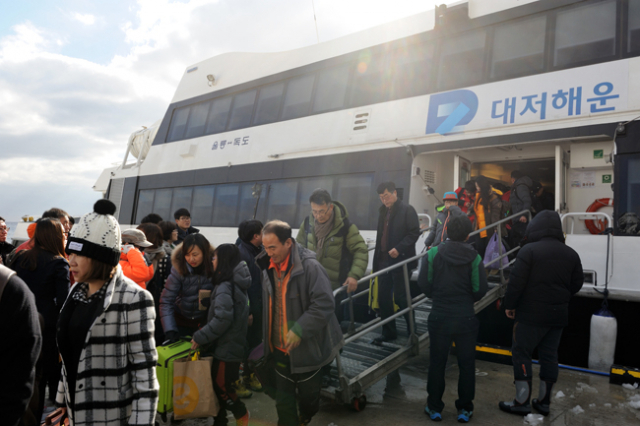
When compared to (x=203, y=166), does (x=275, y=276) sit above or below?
below

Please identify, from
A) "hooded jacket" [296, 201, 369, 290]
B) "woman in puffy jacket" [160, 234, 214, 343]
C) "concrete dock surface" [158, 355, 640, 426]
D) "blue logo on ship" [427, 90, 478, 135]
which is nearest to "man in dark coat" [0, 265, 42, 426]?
"woman in puffy jacket" [160, 234, 214, 343]

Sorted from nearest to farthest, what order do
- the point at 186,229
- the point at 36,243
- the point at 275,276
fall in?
the point at 275,276 → the point at 36,243 → the point at 186,229

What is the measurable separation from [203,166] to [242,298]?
6502 millimetres

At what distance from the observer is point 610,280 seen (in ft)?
14.8

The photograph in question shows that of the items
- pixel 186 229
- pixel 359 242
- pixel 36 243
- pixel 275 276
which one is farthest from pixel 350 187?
pixel 36 243

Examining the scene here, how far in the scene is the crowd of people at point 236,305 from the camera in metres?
1.71

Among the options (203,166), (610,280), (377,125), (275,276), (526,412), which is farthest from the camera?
(203,166)

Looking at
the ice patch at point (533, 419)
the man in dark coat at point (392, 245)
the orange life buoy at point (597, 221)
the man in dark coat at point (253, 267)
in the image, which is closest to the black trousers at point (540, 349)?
the ice patch at point (533, 419)

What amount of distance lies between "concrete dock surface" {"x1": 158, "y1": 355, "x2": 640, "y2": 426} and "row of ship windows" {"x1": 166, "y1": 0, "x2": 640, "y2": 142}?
355cm

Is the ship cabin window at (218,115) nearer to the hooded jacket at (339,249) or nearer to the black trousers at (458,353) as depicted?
the hooded jacket at (339,249)

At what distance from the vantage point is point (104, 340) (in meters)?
1.71

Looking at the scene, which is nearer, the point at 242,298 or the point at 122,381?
the point at 122,381

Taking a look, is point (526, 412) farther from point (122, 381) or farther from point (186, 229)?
point (186, 229)

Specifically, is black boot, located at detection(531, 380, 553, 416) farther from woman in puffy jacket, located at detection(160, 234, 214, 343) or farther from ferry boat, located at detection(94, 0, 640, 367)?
woman in puffy jacket, located at detection(160, 234, 214, 343)
